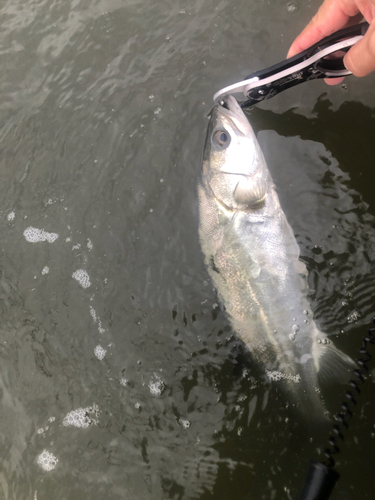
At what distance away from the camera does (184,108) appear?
112 inches

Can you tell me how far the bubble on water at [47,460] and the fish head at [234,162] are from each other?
2145mm

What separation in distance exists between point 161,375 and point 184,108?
78.1 inches

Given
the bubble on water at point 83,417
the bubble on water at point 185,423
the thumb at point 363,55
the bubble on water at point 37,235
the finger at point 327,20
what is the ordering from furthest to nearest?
1. the bubble on water at point 37,235
2. the bubble on water at point 83,417
3. the bubble on water at point 185,423
4. the finger at point 327,20
5. the thumb at point 363,55

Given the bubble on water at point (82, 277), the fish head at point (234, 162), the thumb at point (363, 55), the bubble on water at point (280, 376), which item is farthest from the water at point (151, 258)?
the thumb at point (363, 55)

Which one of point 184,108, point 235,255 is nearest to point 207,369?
point 235,255

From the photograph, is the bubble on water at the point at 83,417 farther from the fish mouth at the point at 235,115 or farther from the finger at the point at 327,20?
the finger at the point at 327,20

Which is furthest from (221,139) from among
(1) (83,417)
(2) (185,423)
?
(1) (83,417)

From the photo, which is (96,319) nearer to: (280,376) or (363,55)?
(280,376)

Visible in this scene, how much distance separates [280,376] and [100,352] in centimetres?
127

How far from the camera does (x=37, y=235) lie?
2.97m

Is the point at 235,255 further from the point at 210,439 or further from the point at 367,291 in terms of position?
the point at 210,439

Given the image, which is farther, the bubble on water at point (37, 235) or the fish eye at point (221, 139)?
the bubble on water at point (37, 235)

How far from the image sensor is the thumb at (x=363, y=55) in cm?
174

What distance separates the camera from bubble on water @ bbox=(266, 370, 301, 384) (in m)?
2.26
